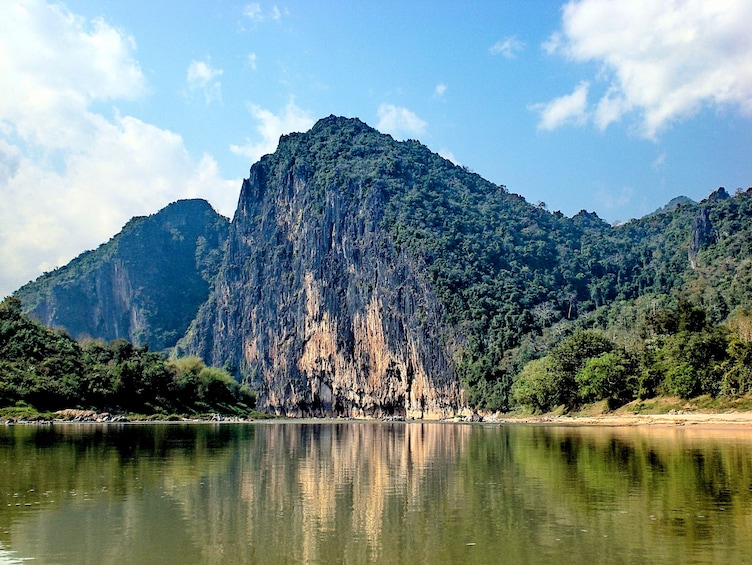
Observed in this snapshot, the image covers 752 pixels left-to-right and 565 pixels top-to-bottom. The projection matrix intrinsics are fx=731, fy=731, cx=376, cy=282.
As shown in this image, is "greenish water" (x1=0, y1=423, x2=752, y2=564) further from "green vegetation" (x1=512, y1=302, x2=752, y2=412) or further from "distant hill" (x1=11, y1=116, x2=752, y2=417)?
"distant hill" (x1=11, y1=116, x2=752, y2=417)

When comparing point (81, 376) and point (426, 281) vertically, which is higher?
point (426, 281)

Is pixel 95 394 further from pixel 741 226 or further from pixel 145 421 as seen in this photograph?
pixel 741 226

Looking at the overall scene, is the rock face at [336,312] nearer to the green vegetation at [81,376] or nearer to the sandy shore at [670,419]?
the green vegetation at [81,376]

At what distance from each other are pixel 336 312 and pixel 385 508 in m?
148

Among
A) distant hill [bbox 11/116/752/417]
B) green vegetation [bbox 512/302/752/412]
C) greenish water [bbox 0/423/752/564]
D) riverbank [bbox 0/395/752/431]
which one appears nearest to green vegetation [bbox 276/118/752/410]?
green vegetation [bbox 512/302/752/412]

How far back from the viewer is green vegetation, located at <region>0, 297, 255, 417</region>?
86.0 metres

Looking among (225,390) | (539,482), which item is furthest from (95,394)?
(539,482)

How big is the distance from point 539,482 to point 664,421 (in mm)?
42427

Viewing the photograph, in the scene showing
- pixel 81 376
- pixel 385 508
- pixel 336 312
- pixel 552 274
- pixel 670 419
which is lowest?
pixel 385 508

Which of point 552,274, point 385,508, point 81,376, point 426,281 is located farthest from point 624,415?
point 552,274

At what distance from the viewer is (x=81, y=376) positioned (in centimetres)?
9556

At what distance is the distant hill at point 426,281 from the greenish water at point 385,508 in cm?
8242

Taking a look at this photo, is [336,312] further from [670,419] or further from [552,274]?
[670,419]

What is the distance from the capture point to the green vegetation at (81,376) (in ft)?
282
